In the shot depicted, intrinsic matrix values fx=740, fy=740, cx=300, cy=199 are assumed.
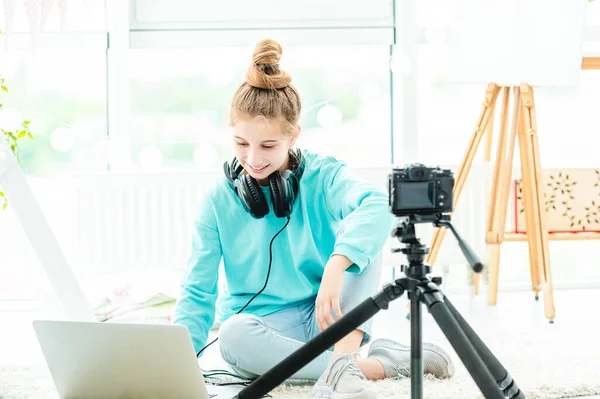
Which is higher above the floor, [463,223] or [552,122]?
[552,122]

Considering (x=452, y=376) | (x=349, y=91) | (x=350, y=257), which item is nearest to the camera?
(x=350, y=257)

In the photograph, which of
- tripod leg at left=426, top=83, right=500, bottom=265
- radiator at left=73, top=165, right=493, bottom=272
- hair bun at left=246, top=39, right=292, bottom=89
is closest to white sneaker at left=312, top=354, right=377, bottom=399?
hair bun at left=246, top=39, right=292, bottom=89

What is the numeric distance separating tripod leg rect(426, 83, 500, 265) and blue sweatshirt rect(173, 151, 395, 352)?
35.6 inches

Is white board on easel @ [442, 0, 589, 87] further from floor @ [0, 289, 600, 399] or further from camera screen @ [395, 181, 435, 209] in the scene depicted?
camera screen @ [395, 181, 435, 209]

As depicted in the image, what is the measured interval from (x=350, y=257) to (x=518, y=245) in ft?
8.45

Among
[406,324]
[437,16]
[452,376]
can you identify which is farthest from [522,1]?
[452,376]

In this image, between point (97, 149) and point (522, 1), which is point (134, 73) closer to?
point (97, 149)

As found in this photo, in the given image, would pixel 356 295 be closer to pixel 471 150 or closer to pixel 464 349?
pixel 464 349

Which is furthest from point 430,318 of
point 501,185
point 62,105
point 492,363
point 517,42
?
point 62,105

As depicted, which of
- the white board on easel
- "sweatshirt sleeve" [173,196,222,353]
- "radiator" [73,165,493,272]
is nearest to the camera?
"sweatshirt sleeve" [173,196,222,353]

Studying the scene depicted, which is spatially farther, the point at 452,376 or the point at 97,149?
the point at 97,149

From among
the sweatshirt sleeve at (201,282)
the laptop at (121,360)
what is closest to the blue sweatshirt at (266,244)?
the sweatshirt sleeve at (201,282)

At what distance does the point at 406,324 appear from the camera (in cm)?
258

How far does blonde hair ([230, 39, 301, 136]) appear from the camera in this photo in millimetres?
1661
